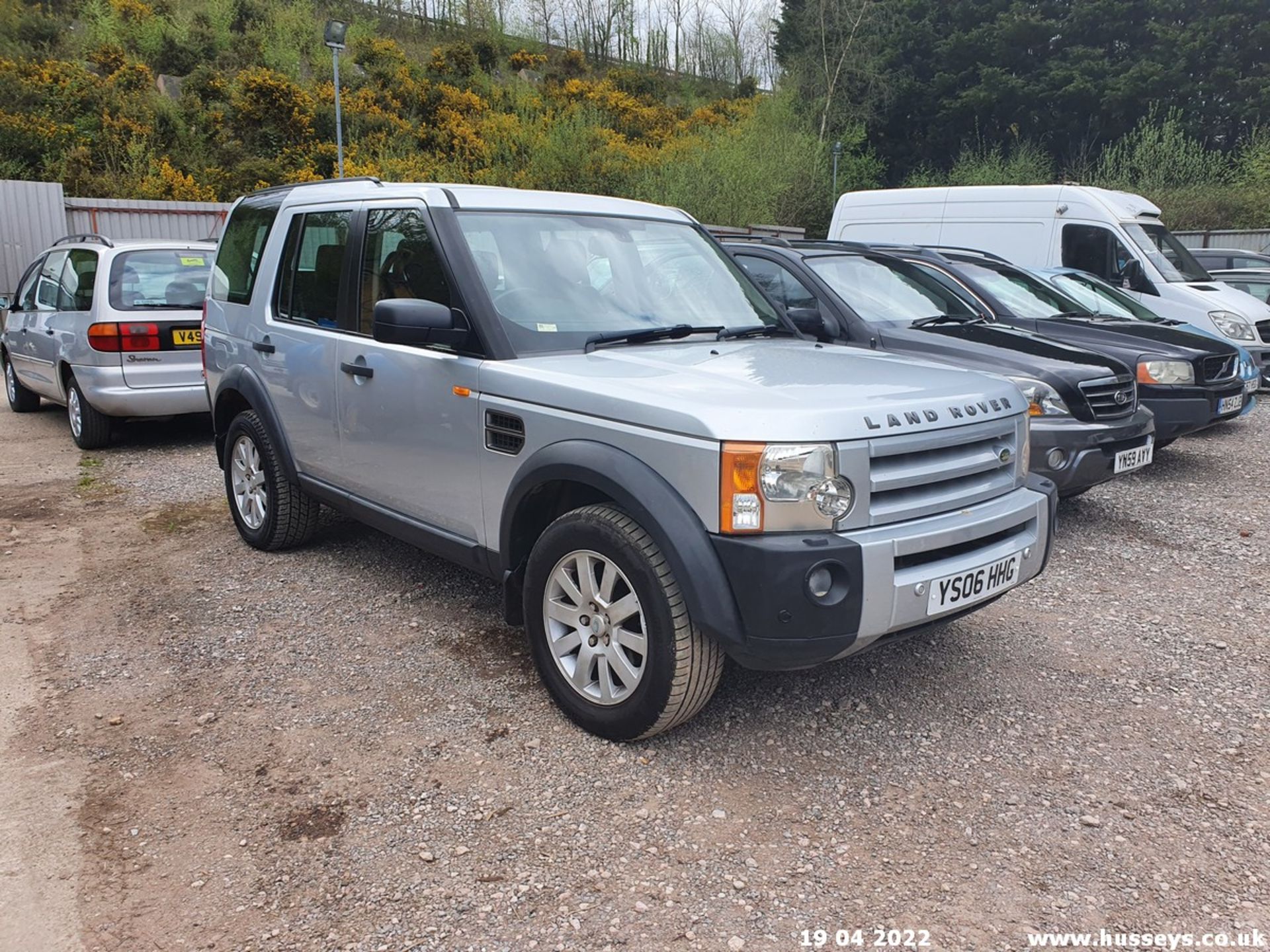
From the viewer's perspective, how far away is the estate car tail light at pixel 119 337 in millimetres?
7242

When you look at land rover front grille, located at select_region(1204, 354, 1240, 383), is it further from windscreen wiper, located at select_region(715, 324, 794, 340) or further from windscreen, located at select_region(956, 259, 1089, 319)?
windscreen wiper, located at select_region(715, 324, 794, 340)

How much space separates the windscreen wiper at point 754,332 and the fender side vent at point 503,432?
1.04m

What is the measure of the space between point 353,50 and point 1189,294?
92.5ft

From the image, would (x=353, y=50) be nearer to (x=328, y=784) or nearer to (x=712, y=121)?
A: (x=712, y=121)

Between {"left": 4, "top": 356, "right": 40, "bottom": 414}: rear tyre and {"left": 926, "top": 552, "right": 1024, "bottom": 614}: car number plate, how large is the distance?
390 inches

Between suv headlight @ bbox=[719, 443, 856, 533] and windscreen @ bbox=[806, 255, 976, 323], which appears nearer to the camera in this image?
suv headlight @ bbox=[719, 443, 856, 533]

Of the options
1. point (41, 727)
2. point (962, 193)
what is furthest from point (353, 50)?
point (41, 727)

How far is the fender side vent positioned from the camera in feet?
11.0

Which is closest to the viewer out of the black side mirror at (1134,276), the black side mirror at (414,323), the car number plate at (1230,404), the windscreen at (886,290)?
the black side mirror at (414,323)

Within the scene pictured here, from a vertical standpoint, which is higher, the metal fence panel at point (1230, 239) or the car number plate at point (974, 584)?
the metal fence panel at point (1230, 239)

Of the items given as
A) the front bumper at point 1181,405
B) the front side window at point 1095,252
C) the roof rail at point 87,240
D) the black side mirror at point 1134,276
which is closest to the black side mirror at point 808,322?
the front bumper at point 1181,405

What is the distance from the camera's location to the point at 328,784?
300 cm

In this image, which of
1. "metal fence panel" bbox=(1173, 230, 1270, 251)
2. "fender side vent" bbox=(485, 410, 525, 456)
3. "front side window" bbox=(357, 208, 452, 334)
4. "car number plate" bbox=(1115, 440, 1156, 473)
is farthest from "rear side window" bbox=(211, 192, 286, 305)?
"metal fence panel" bbox=(1173, 230, 1270, 251)

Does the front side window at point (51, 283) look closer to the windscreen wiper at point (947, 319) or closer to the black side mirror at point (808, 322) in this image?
the black side mirror at point (808, 322)
